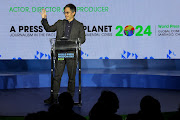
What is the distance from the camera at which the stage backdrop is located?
7102 millimetres

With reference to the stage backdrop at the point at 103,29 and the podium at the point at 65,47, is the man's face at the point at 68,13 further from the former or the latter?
the stage backdrop at the point at 103,29

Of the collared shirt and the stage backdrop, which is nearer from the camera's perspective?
the collared shirt

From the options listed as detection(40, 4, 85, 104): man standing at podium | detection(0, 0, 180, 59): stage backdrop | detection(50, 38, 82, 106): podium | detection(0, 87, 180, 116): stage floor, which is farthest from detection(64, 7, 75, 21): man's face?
detection(0, 0, 180, 59): stage backdrop

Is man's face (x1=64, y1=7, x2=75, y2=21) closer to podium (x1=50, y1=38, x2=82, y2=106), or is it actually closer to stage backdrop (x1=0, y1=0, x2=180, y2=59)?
→ podium (x1=50, y1=38, x2=82, y2=106)

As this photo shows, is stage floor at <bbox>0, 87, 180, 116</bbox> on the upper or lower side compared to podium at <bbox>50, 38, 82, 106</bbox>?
lower

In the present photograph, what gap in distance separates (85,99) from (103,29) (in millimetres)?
2058

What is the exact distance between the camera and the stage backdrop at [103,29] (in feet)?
23.3

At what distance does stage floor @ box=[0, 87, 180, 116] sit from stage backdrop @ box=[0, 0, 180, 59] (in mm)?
911

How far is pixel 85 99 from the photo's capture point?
548cm

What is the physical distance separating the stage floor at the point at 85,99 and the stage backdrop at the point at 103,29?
91cm

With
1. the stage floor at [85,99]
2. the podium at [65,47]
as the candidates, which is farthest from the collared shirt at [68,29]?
the stage floor at [85,99]

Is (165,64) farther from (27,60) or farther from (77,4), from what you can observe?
(27,60)

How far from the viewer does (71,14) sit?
486cm

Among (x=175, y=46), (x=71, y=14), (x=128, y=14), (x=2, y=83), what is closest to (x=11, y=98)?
(x=2, y=83)
